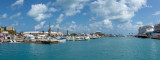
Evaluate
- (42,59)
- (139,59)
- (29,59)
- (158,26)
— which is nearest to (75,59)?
(42,59)

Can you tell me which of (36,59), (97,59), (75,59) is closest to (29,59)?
(36,59)

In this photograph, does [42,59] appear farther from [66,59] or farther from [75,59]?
[75,59]

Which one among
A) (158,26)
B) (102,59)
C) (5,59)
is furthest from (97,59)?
(158,26)

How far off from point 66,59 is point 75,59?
5.71 feet

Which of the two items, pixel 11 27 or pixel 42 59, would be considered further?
pixel 11 27

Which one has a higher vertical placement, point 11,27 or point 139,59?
point 11,27

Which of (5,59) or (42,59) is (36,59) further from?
(5,59)

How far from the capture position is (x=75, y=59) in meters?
26.5

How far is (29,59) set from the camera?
26750 mm

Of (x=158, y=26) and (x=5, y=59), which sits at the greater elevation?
(x=158, y=26)

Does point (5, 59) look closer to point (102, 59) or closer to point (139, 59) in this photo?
point (102, 59)

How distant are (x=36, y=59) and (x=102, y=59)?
1277 cm

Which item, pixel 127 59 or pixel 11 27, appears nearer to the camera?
pixel 127 59

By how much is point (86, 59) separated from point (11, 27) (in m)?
171
